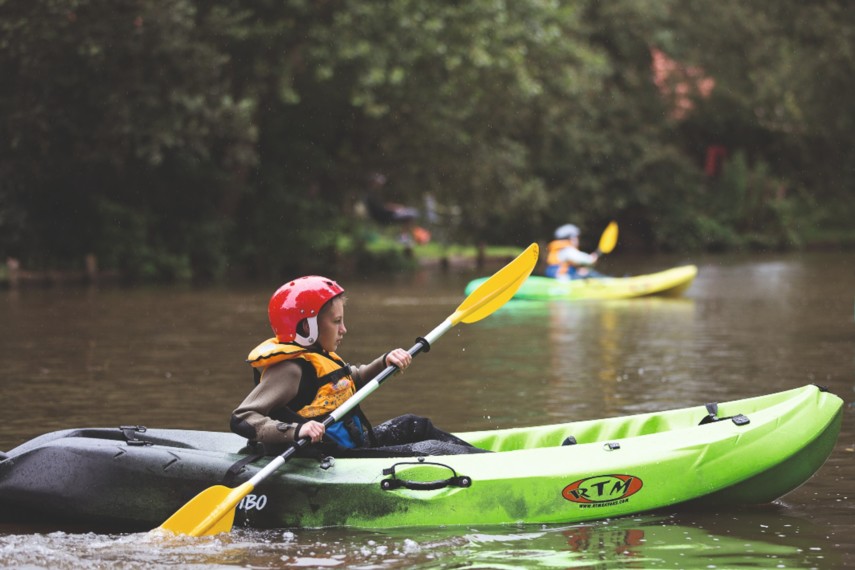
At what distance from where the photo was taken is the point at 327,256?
27344 millimetres

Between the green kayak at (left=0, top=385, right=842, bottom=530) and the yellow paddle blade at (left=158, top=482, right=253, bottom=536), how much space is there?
0.14 metres

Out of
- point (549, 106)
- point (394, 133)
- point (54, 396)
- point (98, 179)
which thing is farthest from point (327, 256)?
point (54, 396)

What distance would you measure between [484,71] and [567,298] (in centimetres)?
752

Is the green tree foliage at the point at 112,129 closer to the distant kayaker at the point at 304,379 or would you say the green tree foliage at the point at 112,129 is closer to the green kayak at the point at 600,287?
the green kayak at the point at 600,287

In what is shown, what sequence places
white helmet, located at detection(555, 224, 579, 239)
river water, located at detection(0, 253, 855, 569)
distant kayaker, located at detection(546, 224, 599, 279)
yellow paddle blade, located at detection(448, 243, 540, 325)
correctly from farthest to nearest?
white helmet, located at detection(555, 224, 579, 239) < distant kayaker, located at detection(546, 224, 599, 279) < yellow paddle blade, located at detection(448, 243, 540, 325) < river water, located at detection(0, 253, 855, 569)

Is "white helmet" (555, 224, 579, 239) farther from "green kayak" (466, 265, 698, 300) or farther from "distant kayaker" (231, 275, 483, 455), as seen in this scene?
"distant kayaker" (231, 275, 483, 455)

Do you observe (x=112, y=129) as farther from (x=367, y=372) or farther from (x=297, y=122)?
(x=367, y=372)

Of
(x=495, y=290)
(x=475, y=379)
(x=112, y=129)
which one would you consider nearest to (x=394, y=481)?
(x=495, y=290)

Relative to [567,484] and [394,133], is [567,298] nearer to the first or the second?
[394,133]

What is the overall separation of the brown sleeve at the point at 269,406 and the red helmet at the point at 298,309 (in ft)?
0.40

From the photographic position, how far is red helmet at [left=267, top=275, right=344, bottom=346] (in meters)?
5.80

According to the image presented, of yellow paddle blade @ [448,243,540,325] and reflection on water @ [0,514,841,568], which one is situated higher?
yellow paddle blade @ [448,243,540,325]

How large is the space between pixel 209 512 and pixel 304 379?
0.69 meters

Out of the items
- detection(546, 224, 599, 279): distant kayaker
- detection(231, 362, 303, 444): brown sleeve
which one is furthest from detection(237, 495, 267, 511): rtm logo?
detection(546, 224, 599, 279): distant kayaker
